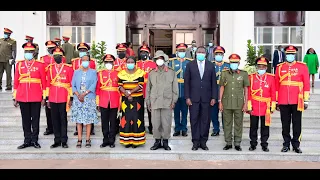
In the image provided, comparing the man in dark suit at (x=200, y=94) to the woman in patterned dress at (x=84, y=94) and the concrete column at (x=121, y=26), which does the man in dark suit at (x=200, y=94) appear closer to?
the woman in patterned dress at (x=84, y=94)

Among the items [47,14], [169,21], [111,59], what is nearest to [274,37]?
[169,21]

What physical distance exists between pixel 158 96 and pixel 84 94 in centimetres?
144

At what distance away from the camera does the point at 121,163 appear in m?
7.89

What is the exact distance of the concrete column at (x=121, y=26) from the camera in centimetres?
1639

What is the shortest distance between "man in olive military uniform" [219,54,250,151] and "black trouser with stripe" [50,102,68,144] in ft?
10.3

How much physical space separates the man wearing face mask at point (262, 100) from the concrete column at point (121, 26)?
876 cm

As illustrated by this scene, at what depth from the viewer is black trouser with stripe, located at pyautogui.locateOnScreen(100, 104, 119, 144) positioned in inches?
344

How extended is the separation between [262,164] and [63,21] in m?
11.0

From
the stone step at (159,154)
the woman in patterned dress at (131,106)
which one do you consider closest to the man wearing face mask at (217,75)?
the stone step at (159,154)

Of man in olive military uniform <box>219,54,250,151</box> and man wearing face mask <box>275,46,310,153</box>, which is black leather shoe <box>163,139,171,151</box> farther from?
→ man wearing face mask <box>275,46,310,153</box>

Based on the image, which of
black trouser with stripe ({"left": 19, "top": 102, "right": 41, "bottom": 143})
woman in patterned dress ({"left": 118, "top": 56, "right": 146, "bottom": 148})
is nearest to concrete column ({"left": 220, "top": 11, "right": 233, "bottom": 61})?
woman in patterned dress ({"left": 118, "top": 56, "right": 146, "bottom": 148})

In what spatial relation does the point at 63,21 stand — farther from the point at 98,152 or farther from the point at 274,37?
the point at 98,152
